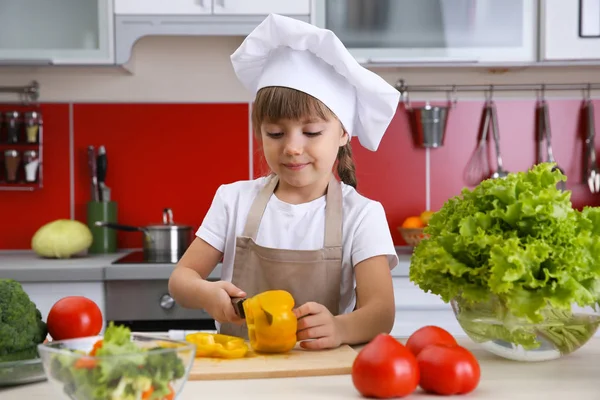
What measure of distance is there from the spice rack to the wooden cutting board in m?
1.77

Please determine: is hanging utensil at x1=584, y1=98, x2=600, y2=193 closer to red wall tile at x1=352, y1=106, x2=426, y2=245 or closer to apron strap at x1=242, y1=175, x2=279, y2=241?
red wall tile at x1=352, y1=106, x2=426, y2=245

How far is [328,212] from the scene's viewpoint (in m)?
1.61

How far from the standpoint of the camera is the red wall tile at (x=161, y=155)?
2791 mm

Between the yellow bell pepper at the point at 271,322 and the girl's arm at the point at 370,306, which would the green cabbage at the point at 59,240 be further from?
the yellow bell pepper at the point at 271,322

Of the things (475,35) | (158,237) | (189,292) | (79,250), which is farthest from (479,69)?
(189,292)

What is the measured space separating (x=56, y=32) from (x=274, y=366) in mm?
1805

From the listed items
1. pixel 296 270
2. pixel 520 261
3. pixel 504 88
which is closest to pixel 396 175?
pixel 504 88

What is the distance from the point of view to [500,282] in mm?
994

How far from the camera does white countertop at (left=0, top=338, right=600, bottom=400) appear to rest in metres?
0.93

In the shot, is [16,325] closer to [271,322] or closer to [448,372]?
[271,322]

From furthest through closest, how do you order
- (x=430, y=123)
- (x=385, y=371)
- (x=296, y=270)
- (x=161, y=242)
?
(x=430, y=123) < (x=161, y=242) < (x=296, y=270) < (x=385, y=371)

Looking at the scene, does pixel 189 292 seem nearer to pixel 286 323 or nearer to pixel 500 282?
pixel 286 323

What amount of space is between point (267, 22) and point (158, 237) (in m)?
1.14

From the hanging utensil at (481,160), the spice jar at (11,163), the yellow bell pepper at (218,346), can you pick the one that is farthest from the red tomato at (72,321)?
the hanging utensil at (481,160)
